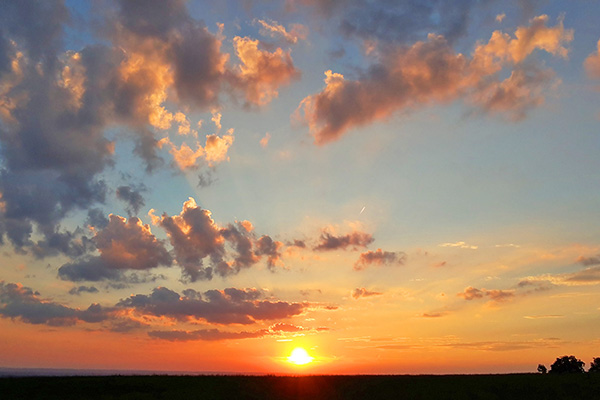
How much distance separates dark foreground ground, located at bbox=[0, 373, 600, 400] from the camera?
2251 inches

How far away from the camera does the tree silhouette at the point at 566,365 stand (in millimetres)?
129875

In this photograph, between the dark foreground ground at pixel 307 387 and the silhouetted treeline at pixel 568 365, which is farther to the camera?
the silhouetted treeline at pixel 568 365

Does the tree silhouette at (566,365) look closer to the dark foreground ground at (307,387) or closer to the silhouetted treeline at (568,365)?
the silhouetted treeline at (568,365)

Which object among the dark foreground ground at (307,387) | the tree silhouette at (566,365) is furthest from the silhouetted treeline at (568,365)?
the dark foreground ground at (307,387)

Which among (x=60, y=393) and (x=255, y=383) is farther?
(x=255, y=383)

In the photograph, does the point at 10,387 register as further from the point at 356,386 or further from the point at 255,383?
the point at 356,386

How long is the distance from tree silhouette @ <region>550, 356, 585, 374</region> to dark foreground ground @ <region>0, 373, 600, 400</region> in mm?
74262

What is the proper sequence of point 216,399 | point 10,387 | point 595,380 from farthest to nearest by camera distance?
1. point 595,380
2. point 10,387
3. point 216,399

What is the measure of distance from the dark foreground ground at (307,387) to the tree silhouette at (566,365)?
7426cm

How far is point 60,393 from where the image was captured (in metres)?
57.1

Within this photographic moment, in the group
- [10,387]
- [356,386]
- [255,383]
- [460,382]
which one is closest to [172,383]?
[255,383]

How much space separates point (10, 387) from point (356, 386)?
48.7 meters

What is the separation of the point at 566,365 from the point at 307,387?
10899cm

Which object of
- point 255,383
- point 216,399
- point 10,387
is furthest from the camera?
point 255,383
